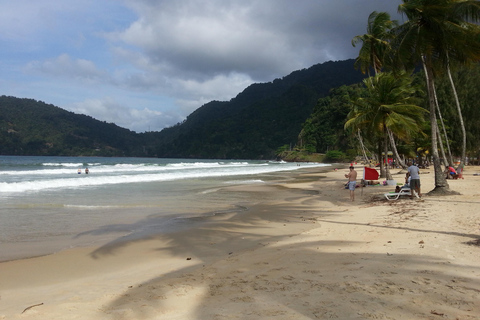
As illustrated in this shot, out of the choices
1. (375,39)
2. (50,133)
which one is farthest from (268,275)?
(50,133)

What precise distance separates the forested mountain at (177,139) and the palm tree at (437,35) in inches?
5195

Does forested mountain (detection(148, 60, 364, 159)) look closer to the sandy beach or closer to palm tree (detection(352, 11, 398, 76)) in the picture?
palm tree (detection(352, 11, 398, 76))

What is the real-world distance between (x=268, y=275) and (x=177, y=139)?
179 m

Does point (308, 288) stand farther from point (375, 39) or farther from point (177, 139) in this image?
point (177, 139)

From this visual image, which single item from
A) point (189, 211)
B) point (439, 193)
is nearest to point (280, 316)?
point (189, 211)

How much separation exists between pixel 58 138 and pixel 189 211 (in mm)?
139731

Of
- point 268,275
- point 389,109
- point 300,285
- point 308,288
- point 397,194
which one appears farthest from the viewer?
point 389,109

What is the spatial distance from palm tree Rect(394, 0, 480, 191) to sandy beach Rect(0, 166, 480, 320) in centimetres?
695

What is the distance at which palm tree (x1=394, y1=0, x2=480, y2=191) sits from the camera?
37.9 ft

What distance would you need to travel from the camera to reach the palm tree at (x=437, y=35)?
11562mm

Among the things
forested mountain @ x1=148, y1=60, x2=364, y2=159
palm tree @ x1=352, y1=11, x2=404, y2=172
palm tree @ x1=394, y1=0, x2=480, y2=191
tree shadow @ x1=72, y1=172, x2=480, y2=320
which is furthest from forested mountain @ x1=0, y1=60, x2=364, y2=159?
tree shadow @ x1=72, y1=172, x2=480, y2=320

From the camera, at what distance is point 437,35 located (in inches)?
488

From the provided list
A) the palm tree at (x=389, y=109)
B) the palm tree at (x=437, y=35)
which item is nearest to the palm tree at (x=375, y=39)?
the palm tree at (x=389, y=109)

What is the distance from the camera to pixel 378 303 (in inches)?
127
